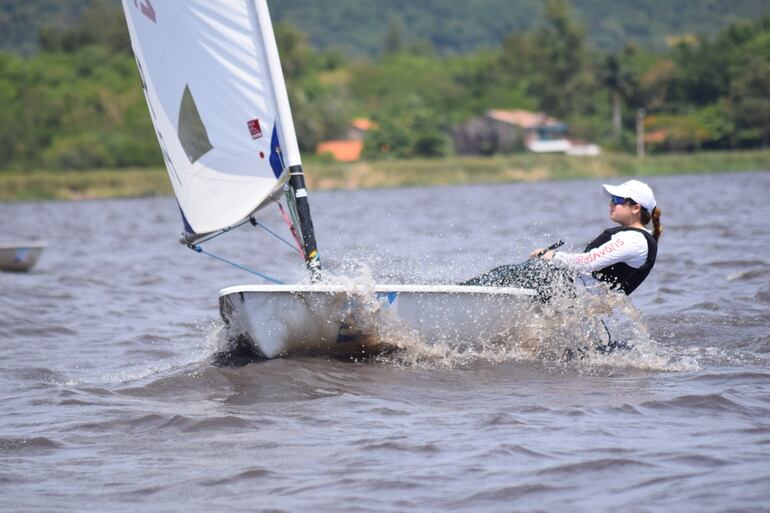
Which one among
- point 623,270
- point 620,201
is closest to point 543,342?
point 623,270

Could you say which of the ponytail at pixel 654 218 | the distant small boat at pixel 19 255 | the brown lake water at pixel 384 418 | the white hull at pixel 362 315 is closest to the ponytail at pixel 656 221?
the ponytail at pixel 654 218

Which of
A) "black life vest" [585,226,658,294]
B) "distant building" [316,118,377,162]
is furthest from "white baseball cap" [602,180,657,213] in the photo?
"distant building" [316,118,377,162]

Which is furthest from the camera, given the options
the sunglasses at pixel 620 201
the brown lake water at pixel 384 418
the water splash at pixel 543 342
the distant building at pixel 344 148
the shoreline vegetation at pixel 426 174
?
the distant building at pixel 344 148

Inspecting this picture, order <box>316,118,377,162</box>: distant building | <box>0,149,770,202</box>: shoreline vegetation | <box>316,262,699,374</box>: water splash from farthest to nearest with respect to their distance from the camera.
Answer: <box>316,118,377,162</box>: distant building < <box>0,149,770,202</box>: shoreline vegetation < <box>316,262,699,374</box>: water splash

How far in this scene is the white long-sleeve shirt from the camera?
7.30 m

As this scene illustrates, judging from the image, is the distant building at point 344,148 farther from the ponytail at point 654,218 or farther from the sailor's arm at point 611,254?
the sailor's arm at point 611,254

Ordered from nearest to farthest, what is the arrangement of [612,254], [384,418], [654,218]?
[384,418]
[612,254]
[654,218]

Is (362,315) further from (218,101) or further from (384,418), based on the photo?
(218,101)

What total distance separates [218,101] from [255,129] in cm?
34

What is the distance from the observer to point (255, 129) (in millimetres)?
7414

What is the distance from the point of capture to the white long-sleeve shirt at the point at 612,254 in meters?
7.30

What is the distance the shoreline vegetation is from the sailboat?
41.4 metres

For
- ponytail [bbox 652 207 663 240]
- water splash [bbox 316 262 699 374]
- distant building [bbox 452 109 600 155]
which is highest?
ponytail [bbox 652 207 663 240]

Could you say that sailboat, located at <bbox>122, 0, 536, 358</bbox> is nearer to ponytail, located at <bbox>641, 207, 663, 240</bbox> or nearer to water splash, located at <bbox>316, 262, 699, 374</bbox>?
water splash, located at <bbox>316, 262, 699, 374</bbox>
